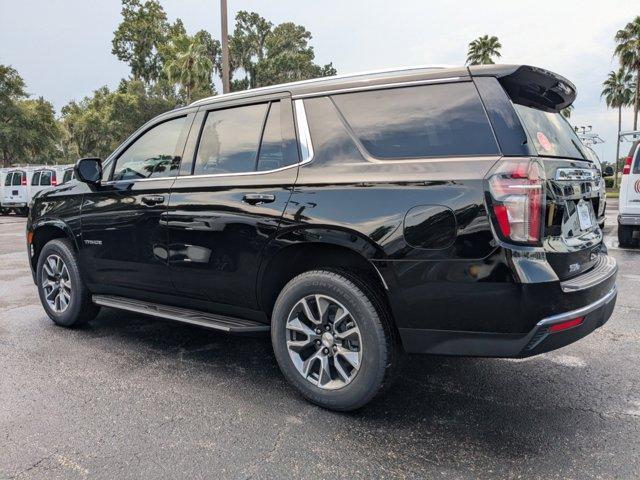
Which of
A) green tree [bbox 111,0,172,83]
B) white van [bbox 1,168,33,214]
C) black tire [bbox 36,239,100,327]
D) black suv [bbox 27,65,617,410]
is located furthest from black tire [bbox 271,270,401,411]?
green tree [bbox 111,0,172,83]

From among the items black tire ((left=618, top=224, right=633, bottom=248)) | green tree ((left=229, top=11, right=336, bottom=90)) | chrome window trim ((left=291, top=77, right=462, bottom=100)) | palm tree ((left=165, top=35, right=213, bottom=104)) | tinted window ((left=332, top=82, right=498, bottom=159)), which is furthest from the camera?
green tree ((left=229, top=11, right=336, bottom=90))

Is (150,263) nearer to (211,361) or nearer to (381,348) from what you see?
(211,361)

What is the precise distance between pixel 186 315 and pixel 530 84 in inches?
105

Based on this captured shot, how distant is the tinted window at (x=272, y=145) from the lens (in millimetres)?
3316

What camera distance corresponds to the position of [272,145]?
338 centimetres

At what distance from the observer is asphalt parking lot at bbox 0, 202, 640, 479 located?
2498mm

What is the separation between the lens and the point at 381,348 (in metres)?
2.80

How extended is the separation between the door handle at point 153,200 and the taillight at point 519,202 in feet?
7.80

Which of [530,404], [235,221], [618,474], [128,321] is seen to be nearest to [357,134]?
[235,221]

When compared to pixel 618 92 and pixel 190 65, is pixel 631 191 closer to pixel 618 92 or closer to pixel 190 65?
pixel 190 65

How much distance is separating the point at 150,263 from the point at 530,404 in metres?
2.76

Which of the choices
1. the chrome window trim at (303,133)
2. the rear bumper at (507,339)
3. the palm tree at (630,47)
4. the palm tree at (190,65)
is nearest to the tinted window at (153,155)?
the chrome window trim at (303,133)

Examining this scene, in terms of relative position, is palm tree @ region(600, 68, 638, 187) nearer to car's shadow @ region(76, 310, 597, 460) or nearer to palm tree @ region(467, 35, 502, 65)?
palm tree @ region(467, 35, 502, 65)

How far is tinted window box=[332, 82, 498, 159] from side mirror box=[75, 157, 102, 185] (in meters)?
2.31
